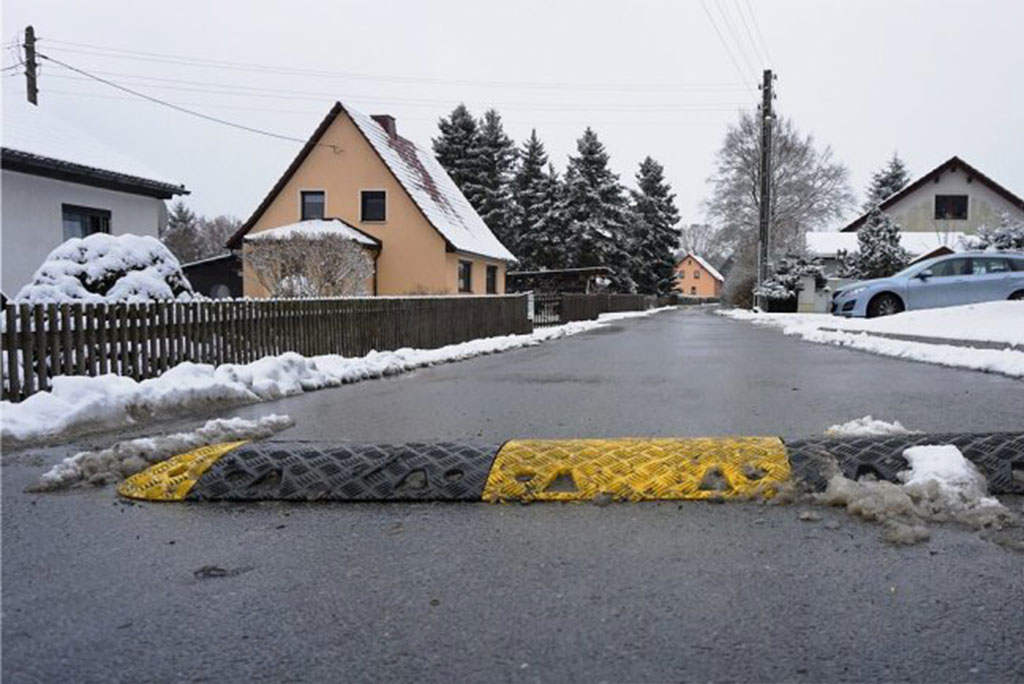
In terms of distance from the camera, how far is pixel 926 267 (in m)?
19.8

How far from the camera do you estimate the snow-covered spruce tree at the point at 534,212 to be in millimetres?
56750

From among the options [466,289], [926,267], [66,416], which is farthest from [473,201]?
[66,416]

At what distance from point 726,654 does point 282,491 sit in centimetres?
293

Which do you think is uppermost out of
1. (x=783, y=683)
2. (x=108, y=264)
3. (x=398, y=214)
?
(x=398, y=214)

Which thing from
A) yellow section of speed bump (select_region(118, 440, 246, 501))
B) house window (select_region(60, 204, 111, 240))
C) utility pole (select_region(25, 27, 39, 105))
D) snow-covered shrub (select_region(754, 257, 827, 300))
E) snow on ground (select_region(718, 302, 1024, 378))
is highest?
utility pole (select_region(25, 27, 39, 105))

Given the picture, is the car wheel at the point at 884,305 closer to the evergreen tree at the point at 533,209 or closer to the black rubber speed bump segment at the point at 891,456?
the black rubber speed bump segment at the point at 891,456

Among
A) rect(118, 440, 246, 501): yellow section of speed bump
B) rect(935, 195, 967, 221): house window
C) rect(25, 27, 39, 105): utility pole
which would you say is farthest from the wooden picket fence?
rect(935, 195, 967, 221): house window

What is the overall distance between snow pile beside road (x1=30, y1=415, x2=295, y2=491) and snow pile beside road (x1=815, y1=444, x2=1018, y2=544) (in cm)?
428

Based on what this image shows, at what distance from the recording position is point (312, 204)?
31938mm

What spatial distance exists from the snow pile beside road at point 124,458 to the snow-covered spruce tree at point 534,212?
5070cm

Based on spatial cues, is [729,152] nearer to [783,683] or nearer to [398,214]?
[398,214]

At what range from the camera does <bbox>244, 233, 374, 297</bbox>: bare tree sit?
21094mm

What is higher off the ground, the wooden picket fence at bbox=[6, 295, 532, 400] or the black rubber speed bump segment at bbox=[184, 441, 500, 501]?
the wooden picket fence at bbox=[6, 295, 532, 400]

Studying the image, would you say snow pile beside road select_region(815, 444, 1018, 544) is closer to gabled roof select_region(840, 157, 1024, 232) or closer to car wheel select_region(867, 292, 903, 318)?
car wheel select_region(867, 292, 903, 318)
